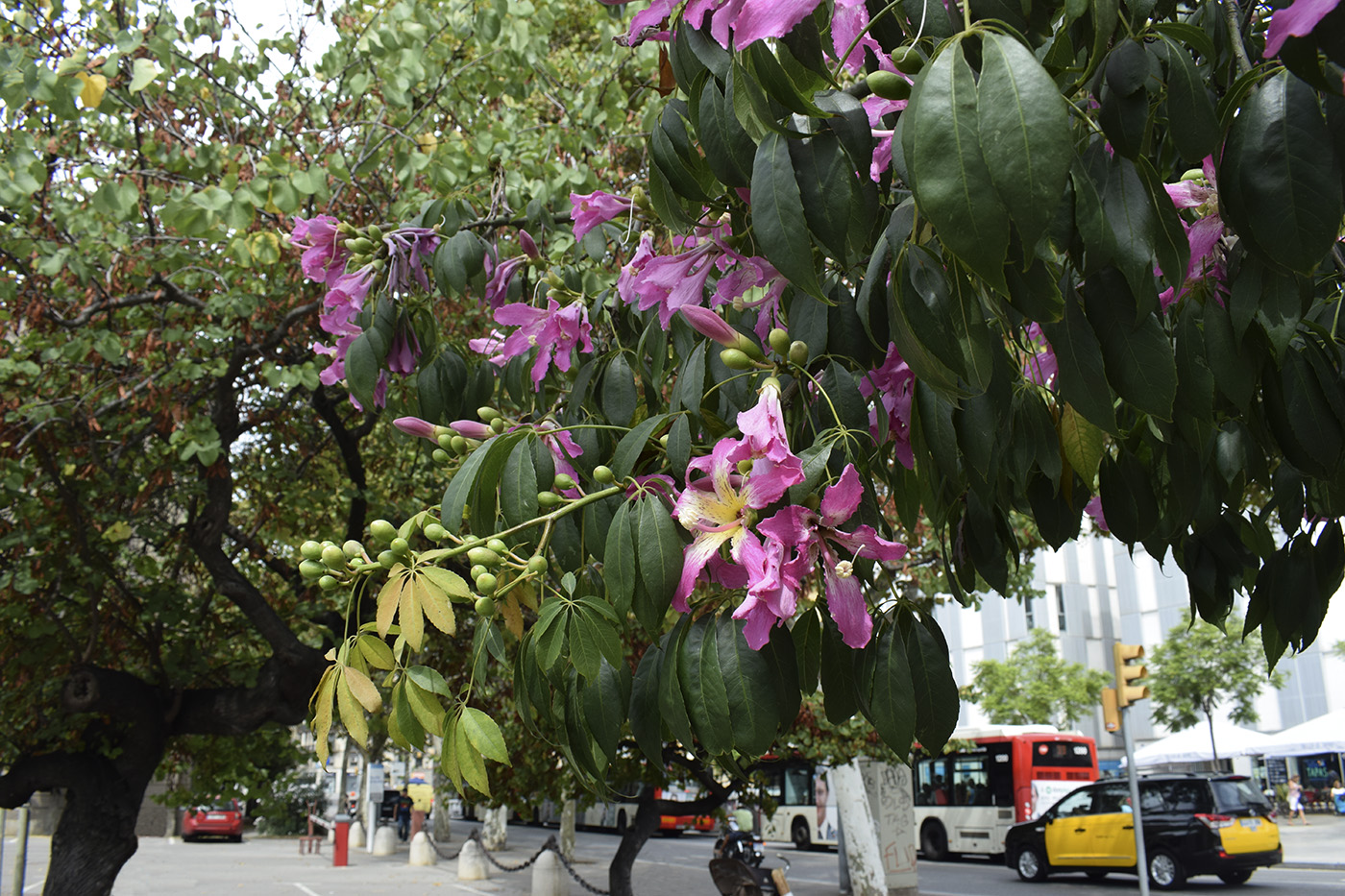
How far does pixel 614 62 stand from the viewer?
711cm

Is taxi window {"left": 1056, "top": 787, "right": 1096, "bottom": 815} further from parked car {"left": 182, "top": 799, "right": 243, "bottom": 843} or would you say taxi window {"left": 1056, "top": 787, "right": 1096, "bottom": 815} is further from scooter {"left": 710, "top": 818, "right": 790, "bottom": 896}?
parked car {"left": 182, "top": 799, "right": 243, "bottom": 843}

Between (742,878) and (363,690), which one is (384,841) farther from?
(363,690)

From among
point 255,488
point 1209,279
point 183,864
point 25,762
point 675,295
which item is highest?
point 255,488

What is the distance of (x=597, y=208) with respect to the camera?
2.52 meters

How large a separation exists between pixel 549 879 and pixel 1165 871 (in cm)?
883

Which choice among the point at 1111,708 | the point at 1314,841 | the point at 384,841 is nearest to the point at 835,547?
the point at 1111,708

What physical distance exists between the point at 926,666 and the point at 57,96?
4.17 meters

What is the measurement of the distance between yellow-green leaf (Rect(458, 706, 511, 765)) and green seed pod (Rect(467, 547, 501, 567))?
206mm

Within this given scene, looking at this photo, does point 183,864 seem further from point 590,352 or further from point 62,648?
point 590,352

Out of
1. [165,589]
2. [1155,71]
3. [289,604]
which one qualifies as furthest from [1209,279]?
[289,604]

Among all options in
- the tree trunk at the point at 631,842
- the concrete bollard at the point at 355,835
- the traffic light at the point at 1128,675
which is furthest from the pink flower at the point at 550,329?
the concrete bollard at the point at 355,835

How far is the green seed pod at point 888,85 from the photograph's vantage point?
1.15 metres

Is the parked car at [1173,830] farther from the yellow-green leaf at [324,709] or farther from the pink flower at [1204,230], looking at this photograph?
the yellow-green leaf at [324,709]

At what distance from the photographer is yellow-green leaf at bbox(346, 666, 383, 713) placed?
136 centimetres
